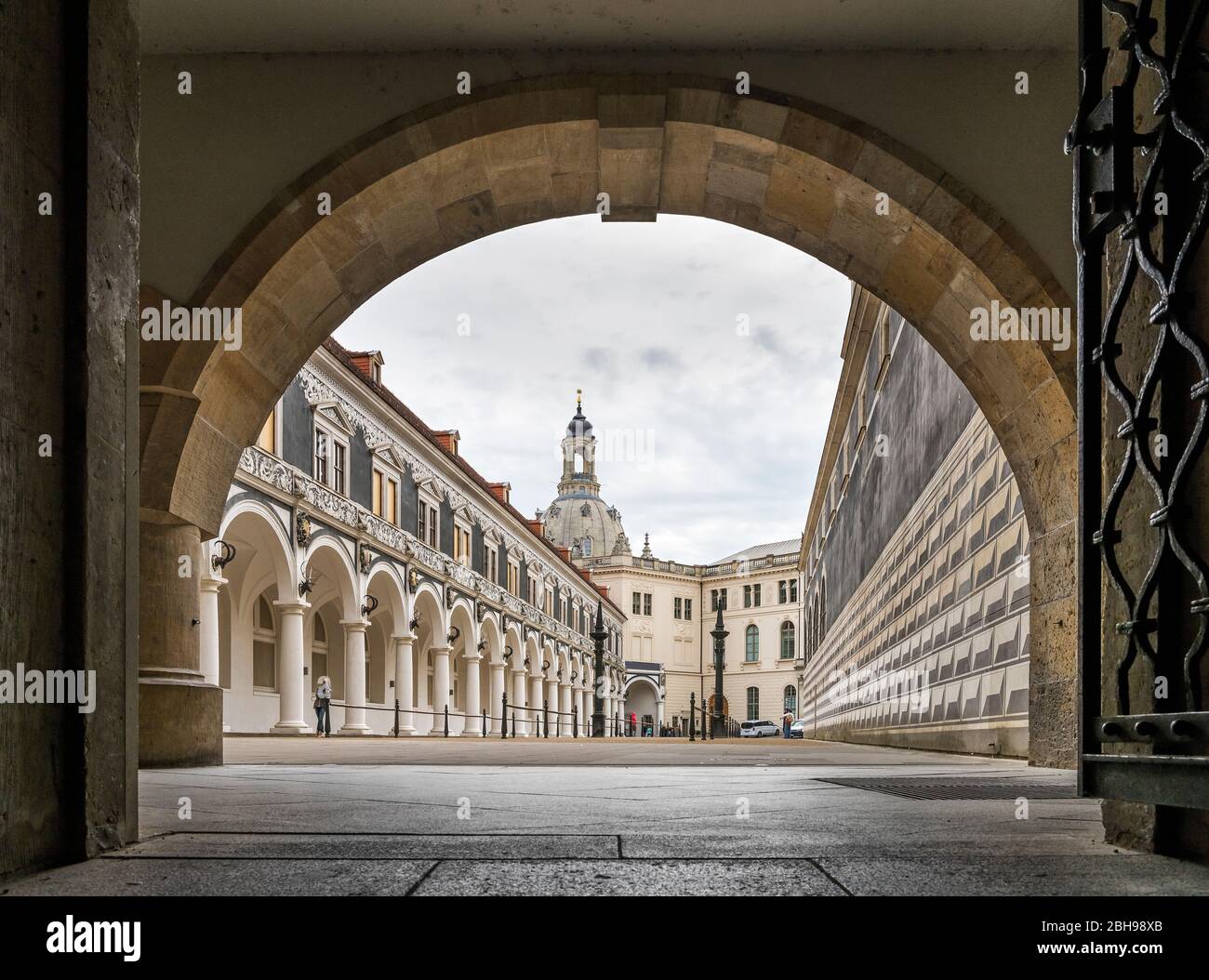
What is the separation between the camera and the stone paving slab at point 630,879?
6.94ft

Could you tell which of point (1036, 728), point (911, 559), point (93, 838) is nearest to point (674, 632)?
point (911, 559)

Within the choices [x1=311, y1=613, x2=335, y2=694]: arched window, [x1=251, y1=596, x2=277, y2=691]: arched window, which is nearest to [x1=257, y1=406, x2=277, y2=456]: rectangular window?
[x1=251, y1=596, x2=277, y2=691]: arched window

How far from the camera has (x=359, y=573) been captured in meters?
30.1

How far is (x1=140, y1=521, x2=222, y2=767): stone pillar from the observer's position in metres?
7.33

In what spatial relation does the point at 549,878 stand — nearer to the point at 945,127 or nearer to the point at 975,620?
the point at 945,127

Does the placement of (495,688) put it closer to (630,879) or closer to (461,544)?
(461,544)

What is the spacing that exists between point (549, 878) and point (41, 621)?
1286 millimetres

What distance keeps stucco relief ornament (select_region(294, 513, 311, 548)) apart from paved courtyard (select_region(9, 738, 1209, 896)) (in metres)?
21.3

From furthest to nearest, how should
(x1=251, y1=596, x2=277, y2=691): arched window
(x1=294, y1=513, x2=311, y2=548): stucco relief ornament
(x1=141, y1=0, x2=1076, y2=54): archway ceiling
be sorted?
(x1=251, y1=596, x2=277, y2=691): arched window, (x1=294, y1=513, x2=311, y2=548): stucco relief ornament, (x1=141, y1=0, x2=1076, y2=54): archway ceiling

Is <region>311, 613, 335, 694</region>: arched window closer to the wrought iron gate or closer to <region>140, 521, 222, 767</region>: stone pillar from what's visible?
<region>140, 521, 222, 767</region>: stone pillar

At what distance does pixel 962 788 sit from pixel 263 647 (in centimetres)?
2593

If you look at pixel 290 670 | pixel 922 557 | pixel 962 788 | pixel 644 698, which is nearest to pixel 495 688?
pixel 290 670

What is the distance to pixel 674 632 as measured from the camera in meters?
87.6
